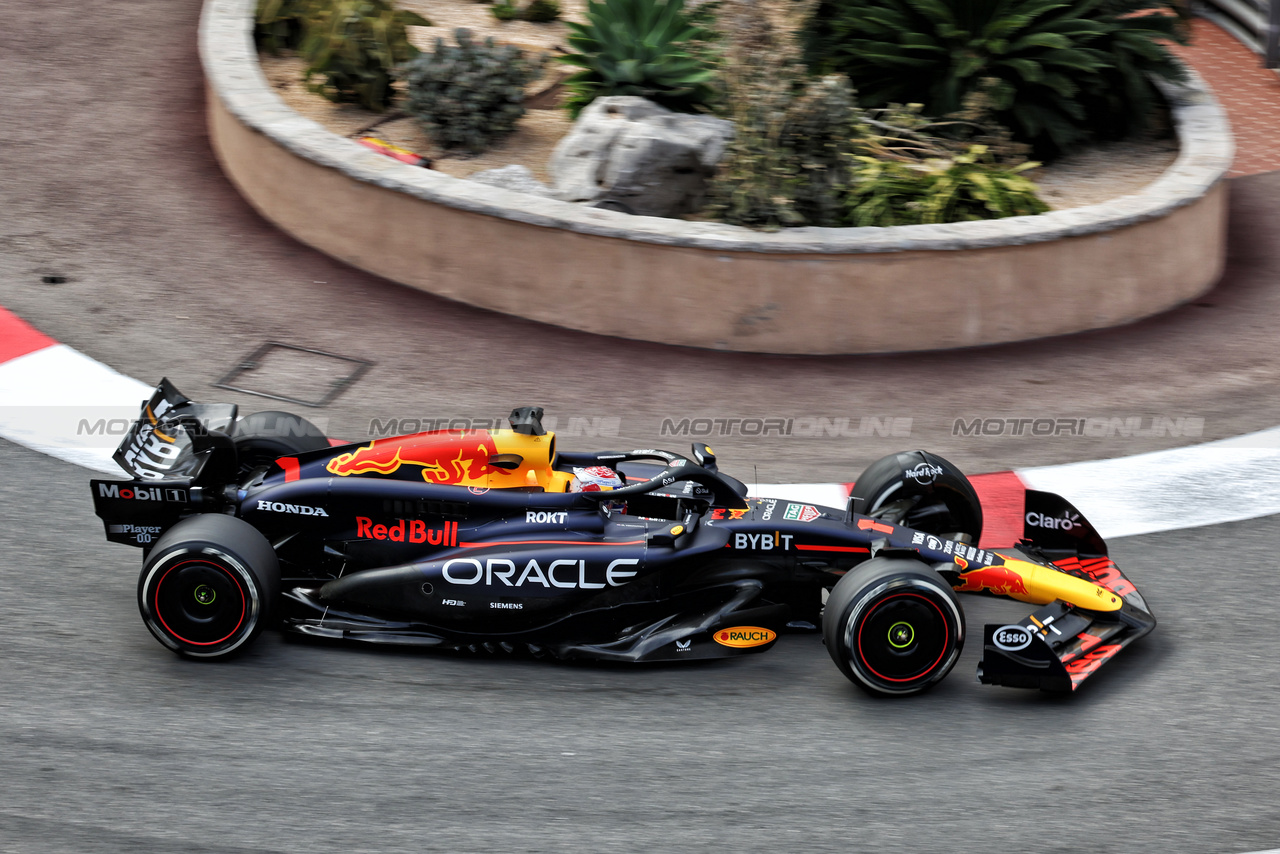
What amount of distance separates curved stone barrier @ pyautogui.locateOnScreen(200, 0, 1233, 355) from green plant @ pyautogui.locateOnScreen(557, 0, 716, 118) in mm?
1593

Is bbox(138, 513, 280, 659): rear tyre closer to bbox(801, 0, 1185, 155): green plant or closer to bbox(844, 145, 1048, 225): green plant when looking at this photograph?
bbox(844, 145, 1048, 225): green plant

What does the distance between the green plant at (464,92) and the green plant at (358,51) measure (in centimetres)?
37

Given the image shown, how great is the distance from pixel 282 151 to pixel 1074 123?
674 centimetres

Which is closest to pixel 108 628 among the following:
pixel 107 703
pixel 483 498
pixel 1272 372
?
pixel 107 703

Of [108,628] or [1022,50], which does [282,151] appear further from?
[1022,50]

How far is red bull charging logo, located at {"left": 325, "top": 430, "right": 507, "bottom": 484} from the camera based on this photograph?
6.02 m

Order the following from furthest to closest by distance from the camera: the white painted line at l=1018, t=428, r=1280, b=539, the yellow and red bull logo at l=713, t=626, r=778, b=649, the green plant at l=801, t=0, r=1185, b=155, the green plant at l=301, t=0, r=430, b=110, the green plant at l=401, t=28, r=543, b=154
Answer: the green plant at l=301, t=0, r=430, b=110 < the green plant at l=801, t=0, r=1185, b=155 < the green plant at l=401, t=28, r=543, b=154 < the white painted line at l=1018, t=428, r=1280, b=539 < the yellow and red bull logo at l=713, t=626, r=778, b=649

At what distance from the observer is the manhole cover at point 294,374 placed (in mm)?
8359

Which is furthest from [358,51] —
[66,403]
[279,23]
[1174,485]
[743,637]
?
[1174,485]

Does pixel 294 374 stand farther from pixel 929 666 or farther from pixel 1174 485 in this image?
pixel 1174 485

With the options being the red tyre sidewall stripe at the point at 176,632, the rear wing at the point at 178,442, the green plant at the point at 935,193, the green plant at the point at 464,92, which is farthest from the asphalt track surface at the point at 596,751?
the green plant at the point at 464,92

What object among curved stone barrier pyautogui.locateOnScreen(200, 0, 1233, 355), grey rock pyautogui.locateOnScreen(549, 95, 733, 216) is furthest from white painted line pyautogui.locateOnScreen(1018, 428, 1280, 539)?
grey rock pyautogui.locateOnScreen(549, 95, 733, 216)

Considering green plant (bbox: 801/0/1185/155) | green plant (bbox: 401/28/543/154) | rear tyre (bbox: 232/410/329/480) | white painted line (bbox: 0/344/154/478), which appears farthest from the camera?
green plant (bbox: 801/0/1185/155)

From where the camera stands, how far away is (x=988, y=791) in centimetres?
520
